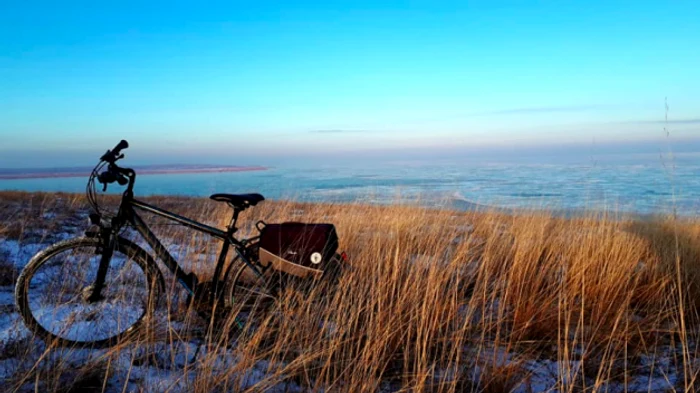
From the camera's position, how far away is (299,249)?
118 inches

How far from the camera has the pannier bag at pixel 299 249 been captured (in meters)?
2.99

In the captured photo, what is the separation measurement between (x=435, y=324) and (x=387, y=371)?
486 millimetres

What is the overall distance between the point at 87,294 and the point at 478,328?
2.81m

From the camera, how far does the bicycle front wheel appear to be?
2.77m

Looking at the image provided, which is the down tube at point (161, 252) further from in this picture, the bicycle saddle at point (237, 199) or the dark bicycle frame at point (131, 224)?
the bicycle saddle at point (237, 199)

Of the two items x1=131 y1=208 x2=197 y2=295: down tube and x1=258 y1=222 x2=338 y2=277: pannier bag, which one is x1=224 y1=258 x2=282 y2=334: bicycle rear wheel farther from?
x1=131 y1=208 x2=197 y2=295: down tube

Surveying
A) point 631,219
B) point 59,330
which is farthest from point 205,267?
point 631,219

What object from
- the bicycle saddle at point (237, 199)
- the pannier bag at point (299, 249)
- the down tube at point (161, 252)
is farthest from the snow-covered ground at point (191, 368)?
the bicycle saddle at point (237, 199)

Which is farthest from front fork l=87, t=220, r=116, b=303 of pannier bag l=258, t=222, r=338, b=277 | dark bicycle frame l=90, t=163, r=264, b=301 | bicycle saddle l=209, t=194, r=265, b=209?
pannier bag l=258, t=222, r=338, b=277

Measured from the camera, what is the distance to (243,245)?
3.11 metres

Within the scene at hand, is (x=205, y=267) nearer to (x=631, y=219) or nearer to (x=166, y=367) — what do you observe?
(x=166, y=367)

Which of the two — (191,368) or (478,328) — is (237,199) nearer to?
(191,368)

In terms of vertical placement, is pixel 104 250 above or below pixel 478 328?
above

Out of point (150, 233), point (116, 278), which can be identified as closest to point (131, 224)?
point (150, 233)
